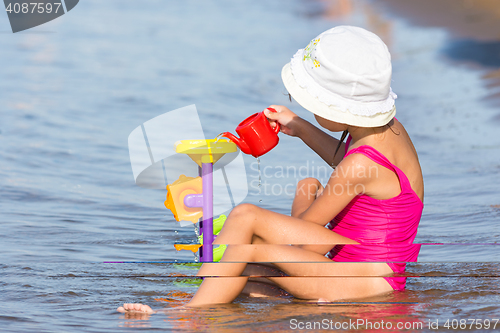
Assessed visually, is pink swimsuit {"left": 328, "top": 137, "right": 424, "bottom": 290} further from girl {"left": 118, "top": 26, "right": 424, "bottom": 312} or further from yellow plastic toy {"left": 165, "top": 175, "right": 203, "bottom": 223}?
yellow plastic toy {"left": 165, "top": 175, "right": 203, "bottom": 223}

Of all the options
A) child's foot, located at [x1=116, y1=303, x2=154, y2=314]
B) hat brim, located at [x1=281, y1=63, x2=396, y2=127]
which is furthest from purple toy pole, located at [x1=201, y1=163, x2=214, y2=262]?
hat brim, located at [x1=281, y1=63, x2=396, y2=127]

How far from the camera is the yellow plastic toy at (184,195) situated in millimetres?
2631

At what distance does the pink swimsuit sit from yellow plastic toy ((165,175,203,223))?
682 mm

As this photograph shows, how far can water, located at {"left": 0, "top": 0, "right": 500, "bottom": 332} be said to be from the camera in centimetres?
231

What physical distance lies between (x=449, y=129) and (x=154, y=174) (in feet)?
15.3

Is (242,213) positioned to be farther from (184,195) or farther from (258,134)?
(184,195)

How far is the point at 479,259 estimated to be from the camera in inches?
115

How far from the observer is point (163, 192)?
14.6 feet

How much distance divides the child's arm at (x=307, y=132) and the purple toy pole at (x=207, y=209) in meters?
0.36

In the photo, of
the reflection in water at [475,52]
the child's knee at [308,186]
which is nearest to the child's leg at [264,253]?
the child's knee at [308,186]

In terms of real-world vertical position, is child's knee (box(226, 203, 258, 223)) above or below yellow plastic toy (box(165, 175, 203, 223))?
above

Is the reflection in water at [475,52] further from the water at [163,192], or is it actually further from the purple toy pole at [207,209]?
the purple toy pole at [207,209]

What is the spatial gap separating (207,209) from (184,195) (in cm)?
13

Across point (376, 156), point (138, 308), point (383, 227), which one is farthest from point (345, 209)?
point (138, 308)
